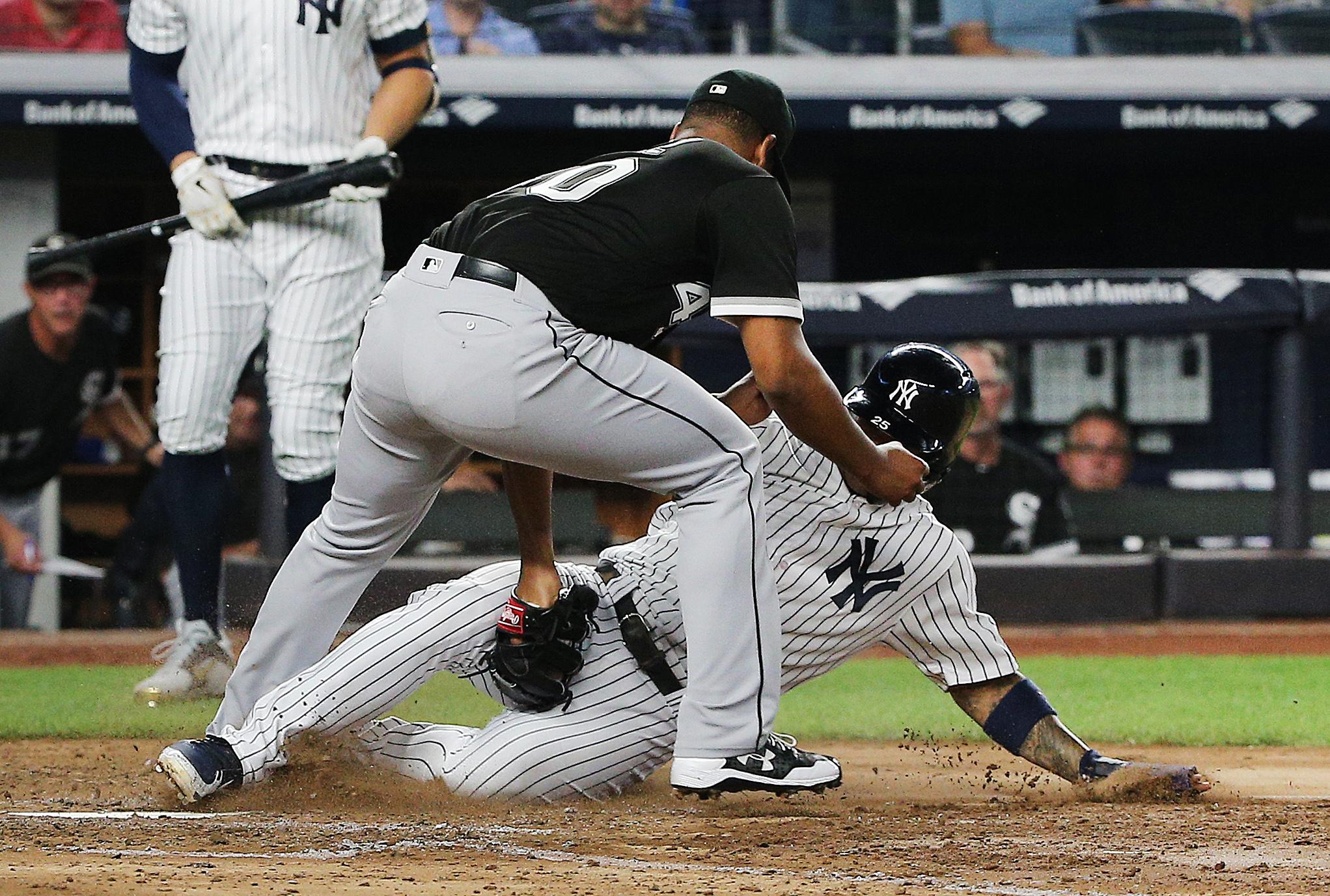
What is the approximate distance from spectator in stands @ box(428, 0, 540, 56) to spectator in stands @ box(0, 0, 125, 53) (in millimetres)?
1640

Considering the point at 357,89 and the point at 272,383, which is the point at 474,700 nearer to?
the point at 272,383

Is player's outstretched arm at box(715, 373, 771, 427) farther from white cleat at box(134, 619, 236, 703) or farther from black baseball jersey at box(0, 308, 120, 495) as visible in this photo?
black baseball jersey at box(0, 308, 120, 495)

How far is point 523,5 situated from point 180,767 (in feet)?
23.3

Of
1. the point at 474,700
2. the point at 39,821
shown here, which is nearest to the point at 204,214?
the point at 474,700

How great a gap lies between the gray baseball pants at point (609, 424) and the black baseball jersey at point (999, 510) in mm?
4450

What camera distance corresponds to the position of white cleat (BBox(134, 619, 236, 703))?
4129mm

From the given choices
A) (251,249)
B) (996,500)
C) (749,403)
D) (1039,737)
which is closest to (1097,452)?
(996,500)

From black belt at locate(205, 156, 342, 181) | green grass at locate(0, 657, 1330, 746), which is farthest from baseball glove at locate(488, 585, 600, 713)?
black belt at locate(205, 156, 342, 181)

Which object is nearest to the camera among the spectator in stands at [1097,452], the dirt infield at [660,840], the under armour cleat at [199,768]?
the dirt infield at [660,840]

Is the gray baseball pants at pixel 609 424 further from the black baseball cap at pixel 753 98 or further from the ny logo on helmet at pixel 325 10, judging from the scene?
the ny logo on helmet at pixel 325 10

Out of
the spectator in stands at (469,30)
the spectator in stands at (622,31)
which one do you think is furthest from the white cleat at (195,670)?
the spectator in stands at (622,31)

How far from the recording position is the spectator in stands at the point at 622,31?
9203 mm

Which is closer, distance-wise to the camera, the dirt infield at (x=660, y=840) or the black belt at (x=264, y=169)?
the dirt infield at (x=660, y=840)

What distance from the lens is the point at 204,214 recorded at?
407cm
